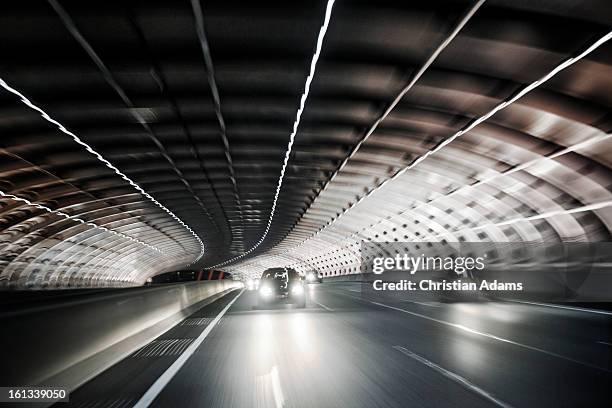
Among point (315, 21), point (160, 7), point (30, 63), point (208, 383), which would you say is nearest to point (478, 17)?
point (315, 21)

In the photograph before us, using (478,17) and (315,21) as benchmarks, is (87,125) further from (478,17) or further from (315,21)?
(478,17)

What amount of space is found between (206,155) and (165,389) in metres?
19.8

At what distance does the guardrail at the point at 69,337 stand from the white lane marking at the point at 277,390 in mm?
2414

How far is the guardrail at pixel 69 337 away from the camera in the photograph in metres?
5.68

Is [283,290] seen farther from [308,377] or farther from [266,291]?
[308,377]

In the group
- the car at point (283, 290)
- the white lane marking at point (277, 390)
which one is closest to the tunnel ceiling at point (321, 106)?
the car at point (283, 290)

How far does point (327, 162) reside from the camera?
27.2 metres

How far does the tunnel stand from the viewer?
729 centimetres

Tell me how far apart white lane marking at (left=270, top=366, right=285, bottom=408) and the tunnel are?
0.04m

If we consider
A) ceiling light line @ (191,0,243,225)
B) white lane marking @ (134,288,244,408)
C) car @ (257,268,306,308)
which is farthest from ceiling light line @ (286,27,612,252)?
white lane marking @ (134,288,244,408)

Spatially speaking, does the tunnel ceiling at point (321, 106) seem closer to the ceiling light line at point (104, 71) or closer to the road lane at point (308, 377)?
the ceiling light line at point (104, 71)

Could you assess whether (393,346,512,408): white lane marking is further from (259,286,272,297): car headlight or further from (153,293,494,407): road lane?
(259,286,272,297): car headlight

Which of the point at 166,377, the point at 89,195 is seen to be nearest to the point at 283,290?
the point at 89,195

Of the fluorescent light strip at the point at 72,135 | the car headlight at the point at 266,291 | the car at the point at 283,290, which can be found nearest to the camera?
the fluorescent light strip at the point at 72,135
